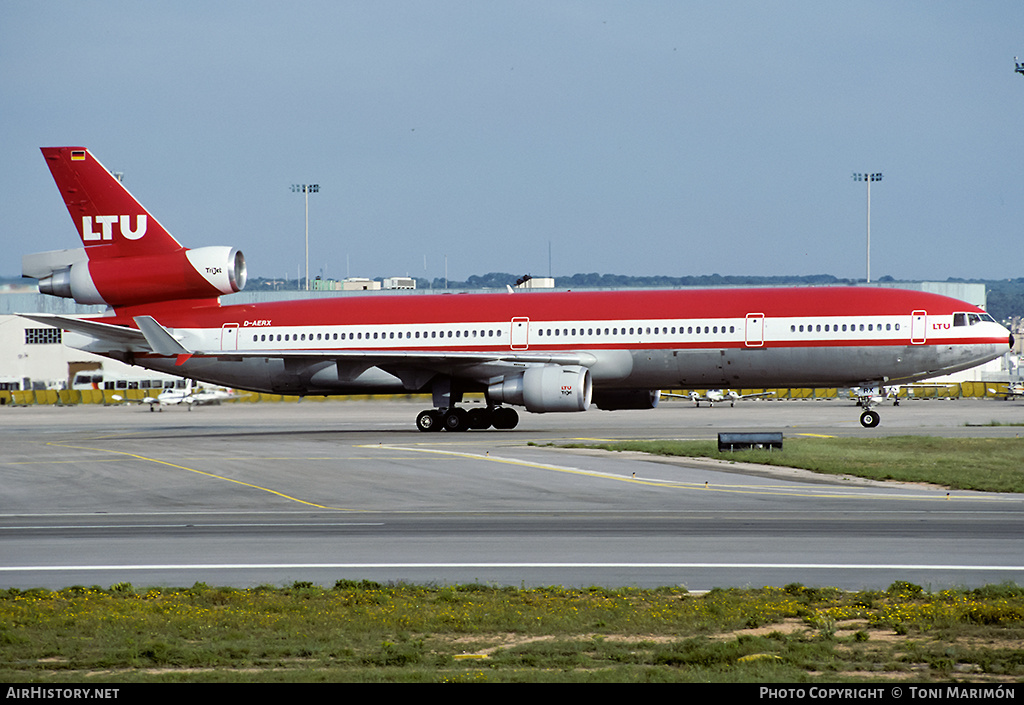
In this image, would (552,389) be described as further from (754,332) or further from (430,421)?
(754,332)

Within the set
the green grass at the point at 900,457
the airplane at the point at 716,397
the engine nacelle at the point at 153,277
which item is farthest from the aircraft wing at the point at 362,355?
the airplane at the point at 716,397

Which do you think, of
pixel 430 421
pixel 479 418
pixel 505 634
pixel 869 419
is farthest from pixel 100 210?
pixel 505 634

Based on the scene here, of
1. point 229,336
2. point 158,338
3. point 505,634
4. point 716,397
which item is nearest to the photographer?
point 505,634

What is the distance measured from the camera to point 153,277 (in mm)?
46281

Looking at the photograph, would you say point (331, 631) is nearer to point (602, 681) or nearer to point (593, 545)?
point (602, 681)

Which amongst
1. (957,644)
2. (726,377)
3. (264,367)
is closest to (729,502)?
(957,644)

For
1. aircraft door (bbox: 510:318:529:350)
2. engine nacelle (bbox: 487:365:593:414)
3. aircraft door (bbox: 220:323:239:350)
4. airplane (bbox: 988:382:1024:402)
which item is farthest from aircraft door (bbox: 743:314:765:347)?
airplane (bbox: 988:382:1024:402)

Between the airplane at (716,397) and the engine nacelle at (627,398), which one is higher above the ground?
the engine nacelle at (627,398)

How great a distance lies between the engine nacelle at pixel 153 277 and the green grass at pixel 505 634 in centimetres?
3388

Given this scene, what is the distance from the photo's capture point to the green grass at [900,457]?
25.1m

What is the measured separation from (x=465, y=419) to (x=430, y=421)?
1449 millimetres

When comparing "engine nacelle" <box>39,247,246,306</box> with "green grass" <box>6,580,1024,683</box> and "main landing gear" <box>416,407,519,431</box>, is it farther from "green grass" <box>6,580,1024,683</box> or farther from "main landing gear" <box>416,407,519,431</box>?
"green grass" <box>6,580,1024,683</box>

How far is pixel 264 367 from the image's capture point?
45406 millimetres

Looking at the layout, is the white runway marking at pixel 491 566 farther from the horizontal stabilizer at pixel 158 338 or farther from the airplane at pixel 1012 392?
the airplane at pixel 1012 392
